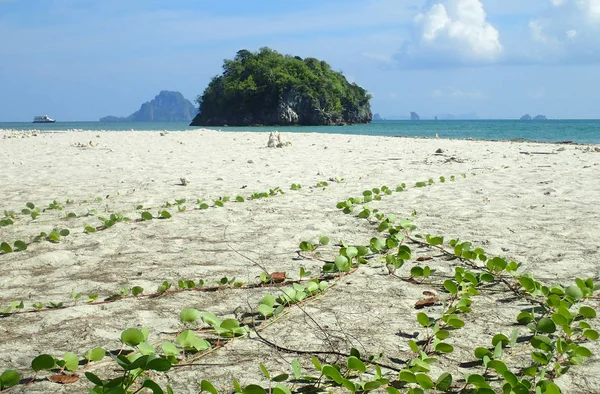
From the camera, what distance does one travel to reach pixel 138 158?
10992 mm

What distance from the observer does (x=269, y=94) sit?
2650 inches

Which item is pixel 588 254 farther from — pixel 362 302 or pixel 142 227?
pixel 142 227

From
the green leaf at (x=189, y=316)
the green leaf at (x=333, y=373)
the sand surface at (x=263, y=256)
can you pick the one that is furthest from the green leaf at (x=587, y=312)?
the green leaf at (x=189, y=316)

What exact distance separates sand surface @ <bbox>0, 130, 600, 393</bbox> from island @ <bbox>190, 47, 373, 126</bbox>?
5906 cm

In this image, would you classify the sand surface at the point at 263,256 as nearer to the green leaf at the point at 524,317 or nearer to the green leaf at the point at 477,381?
the green leaf at the point at 524,317

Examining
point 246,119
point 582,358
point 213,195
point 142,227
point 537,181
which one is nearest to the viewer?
point 582,358

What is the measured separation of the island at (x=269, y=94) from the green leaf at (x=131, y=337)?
64.4 metres

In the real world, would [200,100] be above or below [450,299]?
above

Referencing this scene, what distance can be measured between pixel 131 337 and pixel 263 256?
177 cm

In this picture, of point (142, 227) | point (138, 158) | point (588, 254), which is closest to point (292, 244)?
point (142, 227)

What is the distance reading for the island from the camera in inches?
2608

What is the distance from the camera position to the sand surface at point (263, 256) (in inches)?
88.6

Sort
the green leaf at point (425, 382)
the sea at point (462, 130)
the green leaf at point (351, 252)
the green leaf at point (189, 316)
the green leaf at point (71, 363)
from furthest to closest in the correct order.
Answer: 1. the sea at point (462, 130)
2. the green leaf at point (351, 252)
3. the green leaf at point (189, 316)
4. the green leaf at point (71, 363)
5. the green leaf at point (425, 382)

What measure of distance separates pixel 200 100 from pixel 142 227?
71.4 metres
